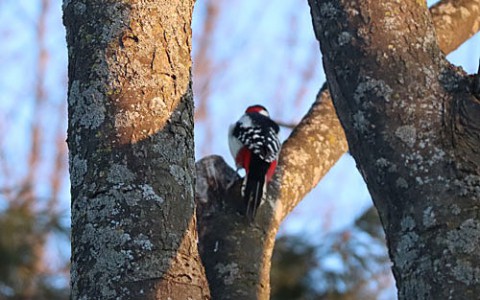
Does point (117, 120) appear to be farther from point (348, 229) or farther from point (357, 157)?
point (348, 229)

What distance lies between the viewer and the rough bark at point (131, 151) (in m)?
1.70

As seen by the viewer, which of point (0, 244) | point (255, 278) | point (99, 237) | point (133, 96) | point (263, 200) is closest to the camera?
point (99, 237)

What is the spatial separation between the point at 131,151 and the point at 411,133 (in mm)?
608

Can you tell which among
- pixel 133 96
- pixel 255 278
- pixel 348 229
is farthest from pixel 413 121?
pixel 348 229

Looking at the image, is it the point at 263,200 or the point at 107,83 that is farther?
the point at 263,200

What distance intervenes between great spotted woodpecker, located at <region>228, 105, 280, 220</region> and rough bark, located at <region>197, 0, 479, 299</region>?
0.29 feet

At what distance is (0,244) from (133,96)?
3978 millimetres

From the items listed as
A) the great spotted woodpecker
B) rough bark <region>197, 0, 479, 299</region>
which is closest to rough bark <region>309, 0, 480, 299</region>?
rough bark <region>197, 0, 479, 299</region>

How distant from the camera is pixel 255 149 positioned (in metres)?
4.57

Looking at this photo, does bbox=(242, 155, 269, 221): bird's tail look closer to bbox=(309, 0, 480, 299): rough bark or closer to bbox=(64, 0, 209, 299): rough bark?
bbox=(309, 0, 480, 299): rough bark

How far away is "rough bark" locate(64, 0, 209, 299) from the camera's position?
170 cm

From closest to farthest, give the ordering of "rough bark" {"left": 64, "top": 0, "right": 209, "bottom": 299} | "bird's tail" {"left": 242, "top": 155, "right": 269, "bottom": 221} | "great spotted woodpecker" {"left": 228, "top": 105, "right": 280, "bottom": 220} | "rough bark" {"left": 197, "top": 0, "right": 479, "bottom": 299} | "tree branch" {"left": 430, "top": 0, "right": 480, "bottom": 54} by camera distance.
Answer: "rough bark" {"left": 64, "top": 0, "right": 209, "bottom": 299} < "rough bark" {"left": 197, "top": 0, "right": 479, "bottom": 299} < "bird's tail" {"left": 242, "top": 155, "right": 269, "bottom": 221} < "great spotted woodpecker" {"left": 228, "top": 105, "right": 280, "bottom": 220} < "tree branch" {"left": 430, "top": 0, "right": 480, "bottom": 54}

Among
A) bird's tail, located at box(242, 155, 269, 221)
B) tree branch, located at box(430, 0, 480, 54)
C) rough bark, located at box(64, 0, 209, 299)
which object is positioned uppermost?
tree branch, located at box(430, 0, 480, 54)

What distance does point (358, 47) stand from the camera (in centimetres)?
202
